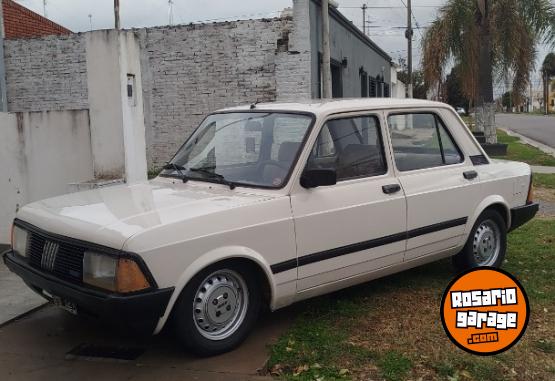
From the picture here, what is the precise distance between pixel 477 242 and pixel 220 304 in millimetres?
2805

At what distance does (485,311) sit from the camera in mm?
2598

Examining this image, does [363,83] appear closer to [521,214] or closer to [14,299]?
[521,214]

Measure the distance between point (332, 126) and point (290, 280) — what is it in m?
1.25

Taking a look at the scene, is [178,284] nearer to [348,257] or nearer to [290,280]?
[290,280]

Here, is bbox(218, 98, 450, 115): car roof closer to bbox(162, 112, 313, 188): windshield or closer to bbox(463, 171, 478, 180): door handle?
bbox(162, 112, 313, 188): windshield

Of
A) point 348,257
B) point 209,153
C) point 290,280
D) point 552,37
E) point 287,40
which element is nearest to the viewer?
point 290,280

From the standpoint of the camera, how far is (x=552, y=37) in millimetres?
17906

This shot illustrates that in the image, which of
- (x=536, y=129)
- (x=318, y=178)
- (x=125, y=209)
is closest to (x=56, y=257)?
(x=125, y=209)

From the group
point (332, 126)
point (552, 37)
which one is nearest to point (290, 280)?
point (332, 126)

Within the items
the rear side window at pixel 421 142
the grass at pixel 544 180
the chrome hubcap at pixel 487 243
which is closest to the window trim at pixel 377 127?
the rear side window at pixel 421 142

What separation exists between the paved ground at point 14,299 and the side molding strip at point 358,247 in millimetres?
2291

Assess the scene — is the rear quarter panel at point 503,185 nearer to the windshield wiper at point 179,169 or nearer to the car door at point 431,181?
the car door at point 431,181

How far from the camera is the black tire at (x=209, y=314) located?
12.6ft

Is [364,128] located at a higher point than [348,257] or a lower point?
higher
